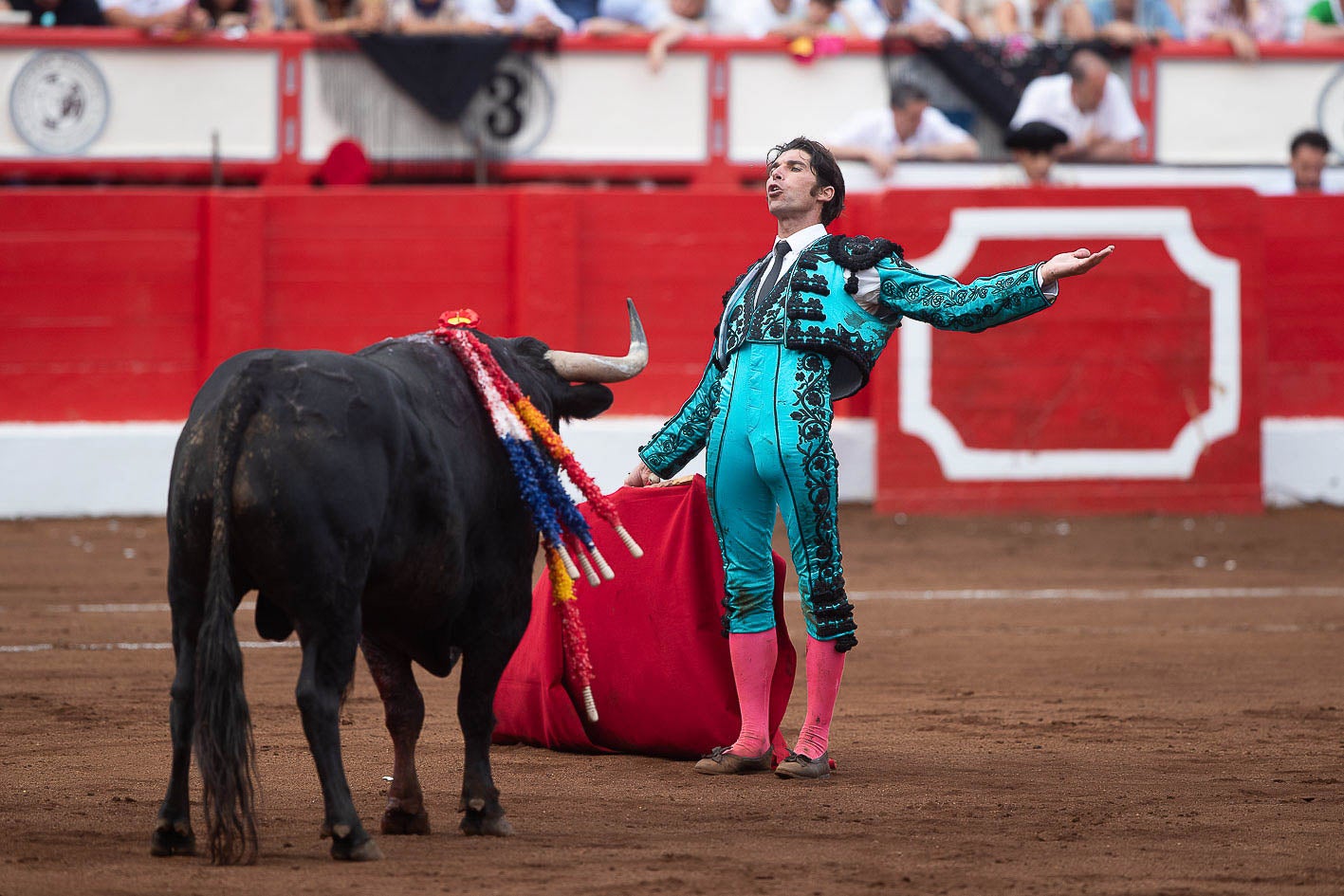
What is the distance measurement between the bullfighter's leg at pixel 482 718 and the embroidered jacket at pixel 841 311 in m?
0.88

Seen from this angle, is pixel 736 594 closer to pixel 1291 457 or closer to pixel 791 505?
pixel 791 505

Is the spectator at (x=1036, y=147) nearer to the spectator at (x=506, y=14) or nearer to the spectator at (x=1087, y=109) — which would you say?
the spectator at (x=1087, y=109)

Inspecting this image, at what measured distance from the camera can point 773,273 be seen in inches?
184

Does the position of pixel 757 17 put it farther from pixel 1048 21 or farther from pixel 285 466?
pixel 285 466

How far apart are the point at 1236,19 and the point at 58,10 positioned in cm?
763

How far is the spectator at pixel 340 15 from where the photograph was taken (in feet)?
37.4

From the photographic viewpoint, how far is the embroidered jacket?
4379mm

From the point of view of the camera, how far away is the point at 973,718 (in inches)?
216

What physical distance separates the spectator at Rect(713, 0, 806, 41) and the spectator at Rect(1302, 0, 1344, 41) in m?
3.47

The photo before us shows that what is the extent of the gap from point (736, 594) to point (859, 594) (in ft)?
11.4

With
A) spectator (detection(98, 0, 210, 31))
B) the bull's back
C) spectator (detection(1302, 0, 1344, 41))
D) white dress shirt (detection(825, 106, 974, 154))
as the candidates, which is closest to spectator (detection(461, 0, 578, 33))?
spectator (detection(98, 0, 210, 31))

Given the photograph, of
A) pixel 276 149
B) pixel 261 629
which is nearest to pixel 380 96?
pixel 276 149

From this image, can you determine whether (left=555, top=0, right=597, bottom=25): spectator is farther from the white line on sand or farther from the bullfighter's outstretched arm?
the bullfighter's outstretched arm

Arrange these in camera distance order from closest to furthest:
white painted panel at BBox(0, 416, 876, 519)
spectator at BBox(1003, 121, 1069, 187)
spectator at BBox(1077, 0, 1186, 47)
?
white painted panel at BBox(0, 416, 876, 519)
spectator at BBox(1003, 121, 1069, 187)
spectator at BBox(1077, 0, 1186, 47)
